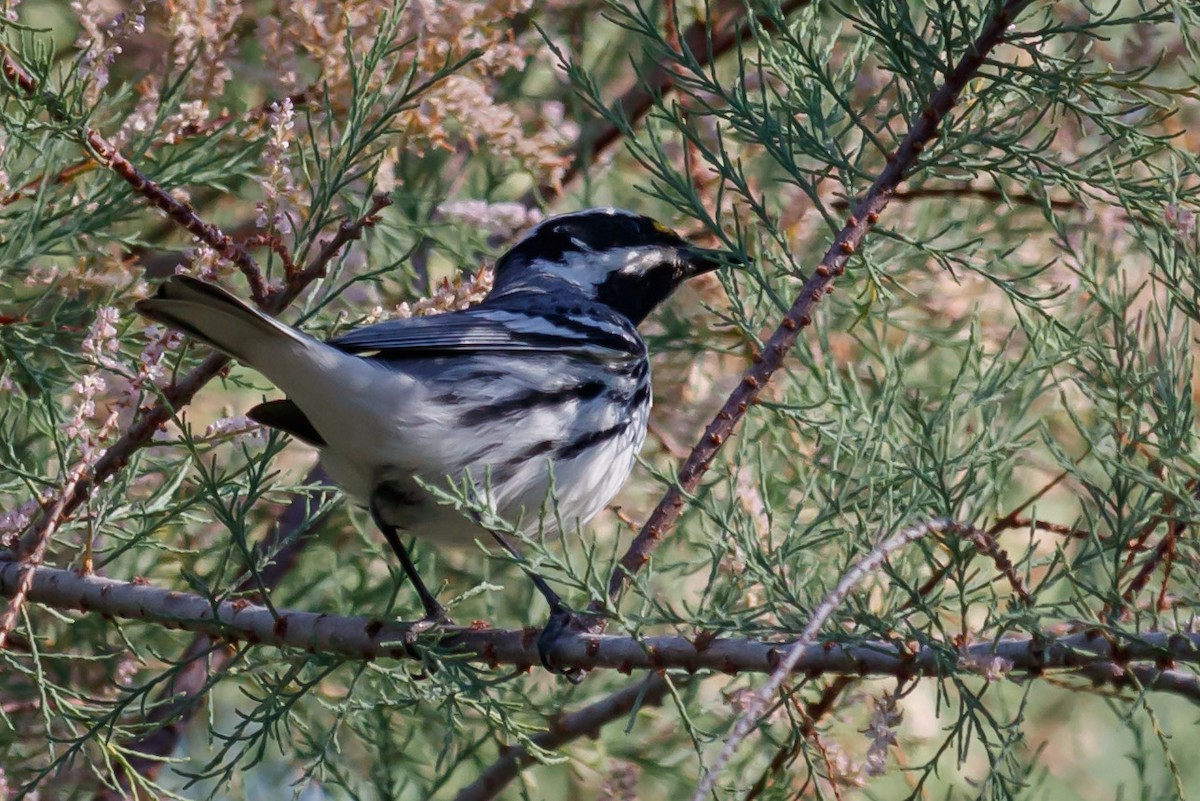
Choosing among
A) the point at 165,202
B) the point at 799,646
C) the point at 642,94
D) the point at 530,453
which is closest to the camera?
the point at 799,646

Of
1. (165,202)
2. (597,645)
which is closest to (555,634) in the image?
(597,645)

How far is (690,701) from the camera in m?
2.75

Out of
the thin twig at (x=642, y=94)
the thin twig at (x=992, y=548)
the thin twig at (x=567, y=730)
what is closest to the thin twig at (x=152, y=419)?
the thin twig at (x=992, y=548)

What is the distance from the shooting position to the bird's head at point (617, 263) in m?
3.00

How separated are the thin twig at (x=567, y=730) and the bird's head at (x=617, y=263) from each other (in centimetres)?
82

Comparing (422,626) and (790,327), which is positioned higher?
(790,327)

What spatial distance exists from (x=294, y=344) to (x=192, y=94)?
59cm

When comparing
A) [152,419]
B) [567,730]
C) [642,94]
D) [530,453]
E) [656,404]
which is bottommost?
[152,419]

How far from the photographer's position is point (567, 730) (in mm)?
2682

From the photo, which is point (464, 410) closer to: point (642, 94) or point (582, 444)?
point (582, 444)

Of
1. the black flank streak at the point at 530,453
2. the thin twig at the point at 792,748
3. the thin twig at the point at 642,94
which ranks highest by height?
the thin twig at the point at 642,94

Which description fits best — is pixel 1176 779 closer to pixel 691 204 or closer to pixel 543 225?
pixel 691 204

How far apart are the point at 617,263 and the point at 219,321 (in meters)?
1.21

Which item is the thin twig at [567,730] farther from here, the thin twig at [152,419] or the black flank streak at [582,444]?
the thin twig at [152,419]
